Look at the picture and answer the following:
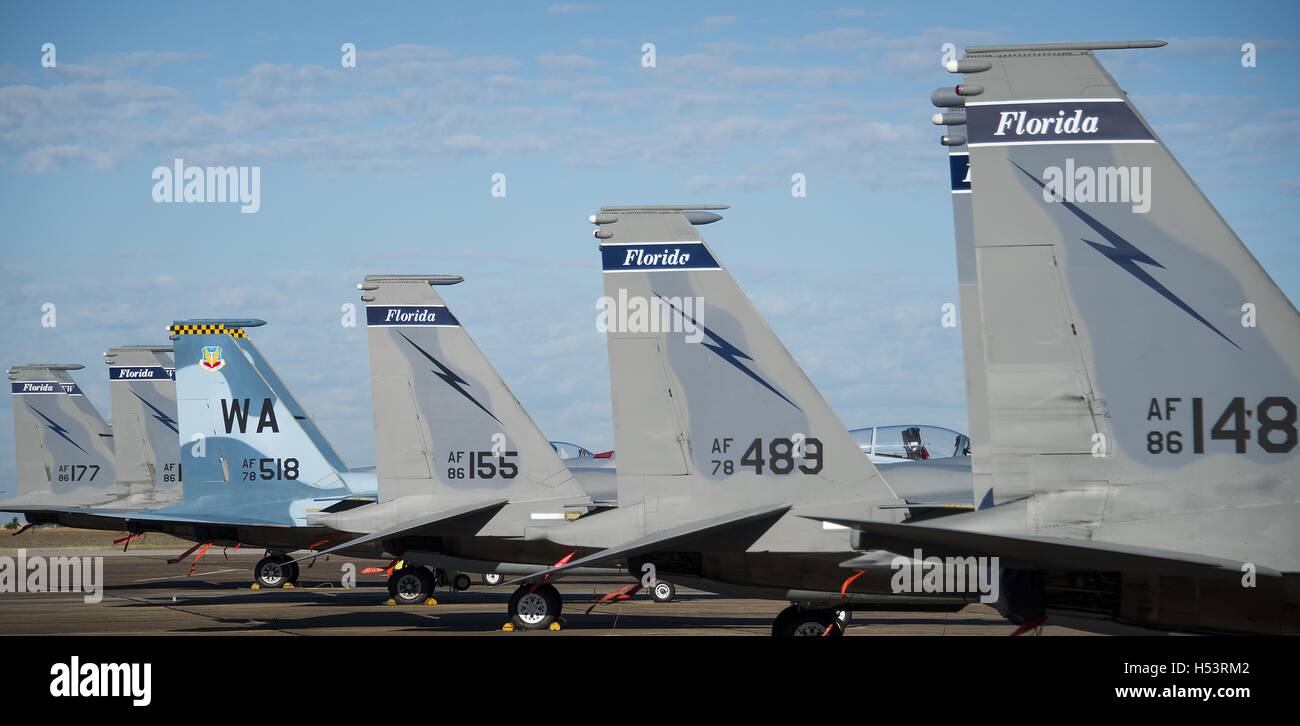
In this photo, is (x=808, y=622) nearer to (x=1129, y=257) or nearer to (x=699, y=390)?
(x=699, y=390)

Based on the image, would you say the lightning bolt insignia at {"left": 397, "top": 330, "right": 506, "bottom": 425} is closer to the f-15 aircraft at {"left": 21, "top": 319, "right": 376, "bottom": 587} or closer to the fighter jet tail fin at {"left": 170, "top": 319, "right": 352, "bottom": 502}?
the f-15 aircraft at {"left": 21, "top": 319, "right": 376, "bottom": 587}

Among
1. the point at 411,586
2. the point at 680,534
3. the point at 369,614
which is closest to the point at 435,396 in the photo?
the point at 369,614

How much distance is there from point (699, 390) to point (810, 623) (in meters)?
3.02

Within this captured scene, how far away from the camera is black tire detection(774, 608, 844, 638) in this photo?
14.8 meters

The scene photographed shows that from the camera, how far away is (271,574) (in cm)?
3189

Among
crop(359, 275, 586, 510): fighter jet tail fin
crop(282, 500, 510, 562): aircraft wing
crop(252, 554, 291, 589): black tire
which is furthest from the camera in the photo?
crop(252, 554, 291, 589): black tire

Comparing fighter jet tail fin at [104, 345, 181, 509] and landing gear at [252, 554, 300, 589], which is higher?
fighter jet tail fin at [104, 345, 181, 509]

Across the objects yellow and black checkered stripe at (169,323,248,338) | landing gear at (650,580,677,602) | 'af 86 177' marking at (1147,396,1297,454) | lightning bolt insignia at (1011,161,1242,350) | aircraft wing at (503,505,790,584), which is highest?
yellow and black checkered stripe at (169,323,248,338)

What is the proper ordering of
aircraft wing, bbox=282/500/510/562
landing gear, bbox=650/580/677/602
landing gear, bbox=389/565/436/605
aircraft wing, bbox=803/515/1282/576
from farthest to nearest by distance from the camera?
landing gear, bbox=389/565/436/605
landing gear, bbox=650/580/677/602
aircraft wing, bbox=282/500/510/562
aircraft wing, bbox=803/515/1282/576

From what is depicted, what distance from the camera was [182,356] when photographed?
27484 mm

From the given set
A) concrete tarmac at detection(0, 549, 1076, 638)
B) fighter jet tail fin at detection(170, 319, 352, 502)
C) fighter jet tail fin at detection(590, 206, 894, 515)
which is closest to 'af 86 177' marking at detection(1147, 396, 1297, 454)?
fighter jet tail fin at detection(590, 206, 894, 515)

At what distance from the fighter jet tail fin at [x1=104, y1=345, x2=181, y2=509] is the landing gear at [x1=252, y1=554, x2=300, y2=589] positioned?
183 inches
